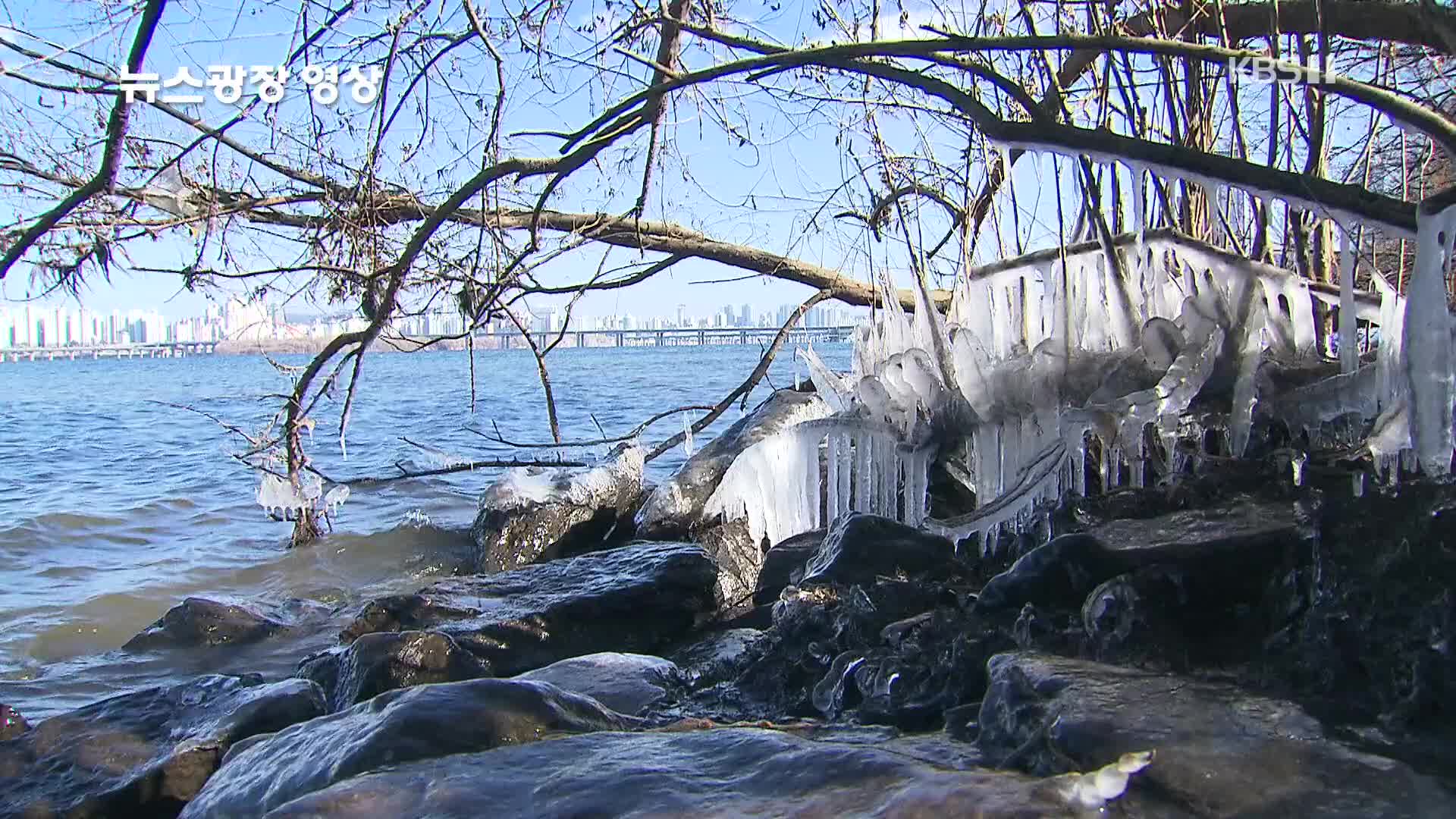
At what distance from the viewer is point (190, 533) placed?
8.51 metres

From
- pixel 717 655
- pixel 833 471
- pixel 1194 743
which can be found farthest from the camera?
pixel 833 471

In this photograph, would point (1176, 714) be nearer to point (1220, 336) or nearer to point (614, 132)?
point (1220, 336)

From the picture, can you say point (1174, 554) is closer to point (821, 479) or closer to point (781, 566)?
point (781, 566)

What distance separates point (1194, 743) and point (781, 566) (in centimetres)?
244

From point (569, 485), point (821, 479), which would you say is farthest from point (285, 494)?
point (821, 479)

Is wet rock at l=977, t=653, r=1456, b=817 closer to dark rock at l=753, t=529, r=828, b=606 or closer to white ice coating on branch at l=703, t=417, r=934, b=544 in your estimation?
white ice coating on branch at l=703, t=417, r=934, b=544

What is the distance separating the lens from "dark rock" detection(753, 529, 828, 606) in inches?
153

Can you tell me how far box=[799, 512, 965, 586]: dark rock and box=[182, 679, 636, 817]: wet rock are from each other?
3.44ft

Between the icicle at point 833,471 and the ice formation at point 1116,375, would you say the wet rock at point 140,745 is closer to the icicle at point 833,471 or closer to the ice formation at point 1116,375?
the icicle at point 833,471

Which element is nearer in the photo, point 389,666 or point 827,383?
point 389,666

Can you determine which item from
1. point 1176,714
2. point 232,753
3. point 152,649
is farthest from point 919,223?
point 152,649

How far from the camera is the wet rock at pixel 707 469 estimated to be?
5527 millimetres

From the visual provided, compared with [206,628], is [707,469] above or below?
above

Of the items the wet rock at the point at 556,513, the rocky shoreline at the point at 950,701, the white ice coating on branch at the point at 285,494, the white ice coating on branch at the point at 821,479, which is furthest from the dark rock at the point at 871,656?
the white ice coating on branch at the point at 285,494
